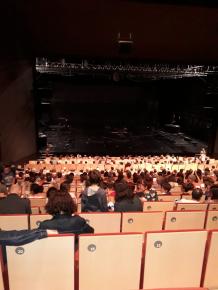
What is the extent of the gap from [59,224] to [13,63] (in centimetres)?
1087

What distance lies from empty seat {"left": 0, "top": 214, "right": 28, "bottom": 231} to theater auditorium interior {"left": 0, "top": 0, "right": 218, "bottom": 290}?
17mm

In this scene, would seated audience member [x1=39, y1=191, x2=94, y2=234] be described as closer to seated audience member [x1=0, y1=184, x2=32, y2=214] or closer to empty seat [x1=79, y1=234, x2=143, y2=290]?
empty seat [x1=79, y1=234, x2=143, y2=290]

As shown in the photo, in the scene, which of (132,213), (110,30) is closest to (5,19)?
(110,30)

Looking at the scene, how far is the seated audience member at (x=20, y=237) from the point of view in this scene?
2.84m

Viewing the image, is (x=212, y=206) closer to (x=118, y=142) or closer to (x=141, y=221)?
(x=141, y=221)

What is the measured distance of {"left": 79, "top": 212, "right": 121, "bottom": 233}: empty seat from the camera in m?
4.14

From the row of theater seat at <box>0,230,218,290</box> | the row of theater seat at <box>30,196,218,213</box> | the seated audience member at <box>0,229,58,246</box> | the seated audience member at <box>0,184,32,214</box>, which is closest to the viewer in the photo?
the seated audience member at <box>0,229,58,246</box>

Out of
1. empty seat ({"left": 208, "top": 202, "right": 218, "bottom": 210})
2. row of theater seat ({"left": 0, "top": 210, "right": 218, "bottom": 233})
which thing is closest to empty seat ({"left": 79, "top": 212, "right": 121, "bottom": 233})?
row of theater seat ({"left": 0, "top": 210, "right": 218, "bottom": 233})

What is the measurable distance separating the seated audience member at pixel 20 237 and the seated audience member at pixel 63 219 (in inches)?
8.2

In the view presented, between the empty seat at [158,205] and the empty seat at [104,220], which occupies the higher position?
the empty seat at [104,220]

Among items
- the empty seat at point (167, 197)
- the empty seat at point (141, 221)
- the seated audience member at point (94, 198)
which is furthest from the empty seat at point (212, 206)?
the seated audience member at point (94, 198)

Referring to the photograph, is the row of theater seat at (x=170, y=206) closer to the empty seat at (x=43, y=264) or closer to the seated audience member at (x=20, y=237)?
the empty seat at (x=43, y=264)

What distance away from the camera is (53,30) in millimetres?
11359

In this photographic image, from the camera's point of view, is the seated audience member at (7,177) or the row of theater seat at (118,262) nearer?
the row of theater seat at (118,262)
